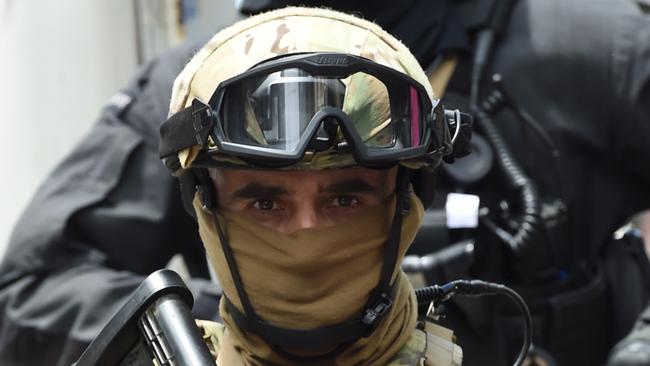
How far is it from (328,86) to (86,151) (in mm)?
Answer: 880

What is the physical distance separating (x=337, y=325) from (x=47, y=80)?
1.34m

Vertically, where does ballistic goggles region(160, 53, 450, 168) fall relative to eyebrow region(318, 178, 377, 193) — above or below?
above

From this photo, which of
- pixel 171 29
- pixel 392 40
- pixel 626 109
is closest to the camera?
pixel 392 40

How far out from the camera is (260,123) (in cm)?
92

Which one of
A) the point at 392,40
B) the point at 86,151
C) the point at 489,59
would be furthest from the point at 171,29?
the point at 392,40

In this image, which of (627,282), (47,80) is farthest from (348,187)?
(47,80)

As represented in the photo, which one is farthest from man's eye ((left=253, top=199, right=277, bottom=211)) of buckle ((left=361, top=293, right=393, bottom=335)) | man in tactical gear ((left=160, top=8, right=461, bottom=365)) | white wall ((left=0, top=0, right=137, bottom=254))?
white wall ((left=0, top=0, right=137, bottom=254))

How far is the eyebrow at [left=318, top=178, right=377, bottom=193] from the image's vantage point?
3.06 feet

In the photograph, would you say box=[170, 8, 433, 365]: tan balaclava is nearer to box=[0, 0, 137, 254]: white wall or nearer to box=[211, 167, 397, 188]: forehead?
box=[211, 167, 397, 188]: forehead

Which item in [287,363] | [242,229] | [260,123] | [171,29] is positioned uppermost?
[260,123]

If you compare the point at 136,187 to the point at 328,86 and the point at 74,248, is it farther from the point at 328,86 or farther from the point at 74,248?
the point at 328,86

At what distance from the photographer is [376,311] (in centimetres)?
94

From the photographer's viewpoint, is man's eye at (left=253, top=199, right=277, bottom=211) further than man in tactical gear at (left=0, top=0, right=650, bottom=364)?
No

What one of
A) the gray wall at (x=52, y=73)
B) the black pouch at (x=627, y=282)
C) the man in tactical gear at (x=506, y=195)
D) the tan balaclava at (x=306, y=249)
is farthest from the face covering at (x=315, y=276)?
the gray wall at (x=52, y=73)
